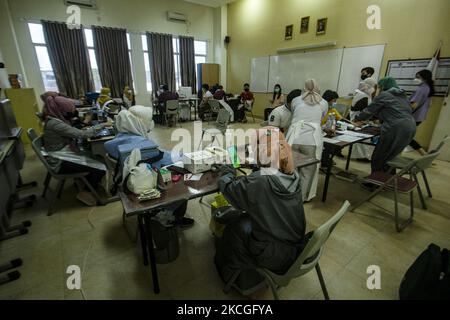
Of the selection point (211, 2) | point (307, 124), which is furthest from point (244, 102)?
point (307, 124)

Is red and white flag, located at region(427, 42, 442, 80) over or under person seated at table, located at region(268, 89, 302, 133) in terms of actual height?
over

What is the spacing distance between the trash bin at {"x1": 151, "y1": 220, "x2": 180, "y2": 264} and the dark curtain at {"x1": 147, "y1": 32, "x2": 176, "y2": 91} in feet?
23.6

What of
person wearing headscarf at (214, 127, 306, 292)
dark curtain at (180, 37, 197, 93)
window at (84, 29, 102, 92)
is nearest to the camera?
person wearing headscarf at (214, 127, 306, 292)

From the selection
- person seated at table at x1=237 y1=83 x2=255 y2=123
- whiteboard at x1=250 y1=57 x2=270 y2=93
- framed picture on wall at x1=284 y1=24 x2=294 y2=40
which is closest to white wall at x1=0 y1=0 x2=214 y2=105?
whiteboard at x1=250 y1=57 x2=270 y2=93

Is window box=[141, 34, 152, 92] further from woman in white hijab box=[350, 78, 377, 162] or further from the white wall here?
woman in white hijab box=[350, 78, 377, 162]

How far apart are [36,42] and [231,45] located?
597 cm

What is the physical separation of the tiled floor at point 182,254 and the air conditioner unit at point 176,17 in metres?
7.17

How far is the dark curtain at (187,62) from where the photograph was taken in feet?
26.7

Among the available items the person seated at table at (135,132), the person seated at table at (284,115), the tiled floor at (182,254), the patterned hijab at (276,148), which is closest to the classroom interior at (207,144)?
the tiled floor at (182,254)

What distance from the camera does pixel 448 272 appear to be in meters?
1.29

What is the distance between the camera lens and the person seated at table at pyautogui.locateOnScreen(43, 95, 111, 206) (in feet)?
7.99

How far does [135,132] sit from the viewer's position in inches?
85.1

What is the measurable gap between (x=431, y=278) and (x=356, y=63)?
17.3ft

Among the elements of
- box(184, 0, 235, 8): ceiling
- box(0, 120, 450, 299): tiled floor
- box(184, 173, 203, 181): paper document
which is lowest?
box(0, 120, 450, 299): tiled floor
